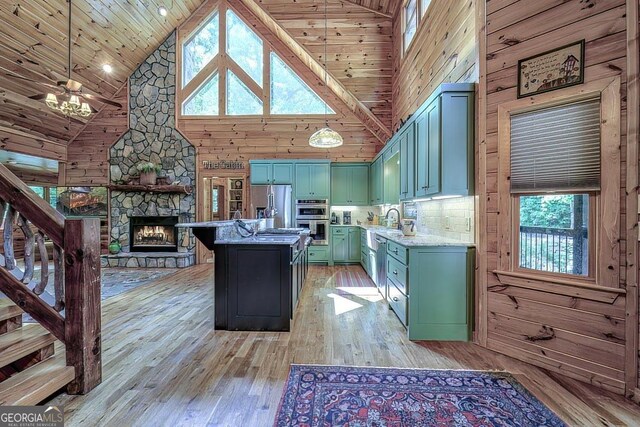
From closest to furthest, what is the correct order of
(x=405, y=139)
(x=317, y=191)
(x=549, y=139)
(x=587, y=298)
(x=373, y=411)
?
(x=373, y=411) < (x=587, y=298) < (x=549, y=139) < (x=405, y=139) < (x=317, y=191)

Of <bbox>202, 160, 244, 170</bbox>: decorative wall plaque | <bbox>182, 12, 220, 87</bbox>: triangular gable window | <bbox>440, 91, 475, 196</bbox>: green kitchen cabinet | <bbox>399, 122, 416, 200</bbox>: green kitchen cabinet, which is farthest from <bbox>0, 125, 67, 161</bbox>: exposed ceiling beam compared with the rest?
<bbox>440, 91, 475, 196</bbox>: green kitchen cabinet

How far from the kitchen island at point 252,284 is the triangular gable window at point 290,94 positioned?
4847 mm

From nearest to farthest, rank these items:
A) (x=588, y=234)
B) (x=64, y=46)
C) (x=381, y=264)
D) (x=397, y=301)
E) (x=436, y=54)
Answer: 1. (x=588, y=234)
2. (x=397, y=301)
3. (x=436, y=54)
4. (x=381, y=264)
5. (x=64, y=46)

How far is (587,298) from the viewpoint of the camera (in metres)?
2.13

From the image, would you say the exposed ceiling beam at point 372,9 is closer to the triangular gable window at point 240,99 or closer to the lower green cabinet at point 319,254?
the triangular gable window at point 240,99

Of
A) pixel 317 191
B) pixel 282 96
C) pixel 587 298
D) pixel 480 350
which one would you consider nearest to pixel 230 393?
pixel 480 350

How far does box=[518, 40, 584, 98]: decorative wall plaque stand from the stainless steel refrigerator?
4.90 m

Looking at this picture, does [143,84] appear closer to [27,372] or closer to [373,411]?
[27,372]

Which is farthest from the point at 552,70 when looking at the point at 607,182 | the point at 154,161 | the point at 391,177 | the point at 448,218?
the point at 154,161

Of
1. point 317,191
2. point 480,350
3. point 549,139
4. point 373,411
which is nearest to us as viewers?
point 373,411

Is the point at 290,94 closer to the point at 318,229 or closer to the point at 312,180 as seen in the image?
the point at 312,180

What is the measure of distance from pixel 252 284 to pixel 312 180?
13.0 ft

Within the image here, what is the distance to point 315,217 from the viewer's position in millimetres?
6602

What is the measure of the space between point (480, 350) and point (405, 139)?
2.74 meters
